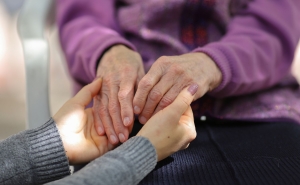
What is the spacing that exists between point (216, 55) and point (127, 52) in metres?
0.19

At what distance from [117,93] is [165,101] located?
10 cm

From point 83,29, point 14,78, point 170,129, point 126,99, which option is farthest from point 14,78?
point 170,129

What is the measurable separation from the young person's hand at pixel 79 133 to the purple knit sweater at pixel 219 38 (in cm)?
16

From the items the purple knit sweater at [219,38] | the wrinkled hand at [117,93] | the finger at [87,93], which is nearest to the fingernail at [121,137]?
the wrinkled hand at [117,93]

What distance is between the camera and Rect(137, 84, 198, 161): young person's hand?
626 mm

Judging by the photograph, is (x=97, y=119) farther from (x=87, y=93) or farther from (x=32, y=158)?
(x=32, y=158)

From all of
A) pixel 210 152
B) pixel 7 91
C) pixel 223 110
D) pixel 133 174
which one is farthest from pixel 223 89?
pixel 7 91

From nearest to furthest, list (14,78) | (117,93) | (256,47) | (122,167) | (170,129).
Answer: (122,167), (170,129), (117,93), (256,47), (14,78)

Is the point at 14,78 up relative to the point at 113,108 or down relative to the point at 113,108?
down

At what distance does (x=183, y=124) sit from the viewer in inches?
26.4

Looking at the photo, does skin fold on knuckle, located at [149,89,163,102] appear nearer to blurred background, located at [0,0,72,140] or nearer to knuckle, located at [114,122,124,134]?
knuckle, located at [114,122,124,134]

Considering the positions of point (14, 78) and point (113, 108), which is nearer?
point (113, 108)

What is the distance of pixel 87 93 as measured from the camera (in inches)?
30.1

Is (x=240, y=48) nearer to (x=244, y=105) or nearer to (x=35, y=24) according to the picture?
(x=244, y=105)
